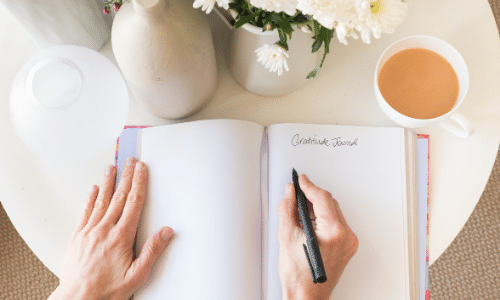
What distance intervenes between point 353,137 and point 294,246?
17cm

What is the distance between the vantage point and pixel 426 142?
0.58 metres

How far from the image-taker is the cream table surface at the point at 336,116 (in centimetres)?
58

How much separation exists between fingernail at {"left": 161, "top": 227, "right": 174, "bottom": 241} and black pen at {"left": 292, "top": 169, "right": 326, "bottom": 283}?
171mm

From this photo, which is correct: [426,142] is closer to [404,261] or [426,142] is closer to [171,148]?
[404,261]

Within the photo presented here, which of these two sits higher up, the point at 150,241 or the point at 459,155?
the point at 150,241

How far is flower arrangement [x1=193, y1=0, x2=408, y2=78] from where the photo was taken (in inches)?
11.8

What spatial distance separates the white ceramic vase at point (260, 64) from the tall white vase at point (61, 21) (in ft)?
0.57

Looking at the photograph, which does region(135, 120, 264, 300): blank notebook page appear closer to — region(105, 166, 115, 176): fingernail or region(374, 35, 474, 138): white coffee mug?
region(105, 166, 115, 176): fingernail

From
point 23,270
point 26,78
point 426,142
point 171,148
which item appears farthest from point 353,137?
point 23,270

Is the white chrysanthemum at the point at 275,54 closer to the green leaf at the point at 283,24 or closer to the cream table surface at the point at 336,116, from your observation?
the green leaf at the point at 283,24

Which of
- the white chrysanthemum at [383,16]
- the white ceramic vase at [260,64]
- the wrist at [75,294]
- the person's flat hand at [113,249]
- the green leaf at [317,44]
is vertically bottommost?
the wrist at [75,294]

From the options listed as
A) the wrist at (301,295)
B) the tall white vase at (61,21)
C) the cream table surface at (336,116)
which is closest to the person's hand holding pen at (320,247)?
the wrist at (301,295)

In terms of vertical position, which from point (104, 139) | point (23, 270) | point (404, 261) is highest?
point (104, 139)

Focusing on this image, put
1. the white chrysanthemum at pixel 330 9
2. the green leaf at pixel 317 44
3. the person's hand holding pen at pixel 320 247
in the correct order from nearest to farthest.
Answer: the white chrysanthemum at pixel 330 9 → the green leaf at pixel 317 44 → the person's hand holding pen at pixel 320 247
